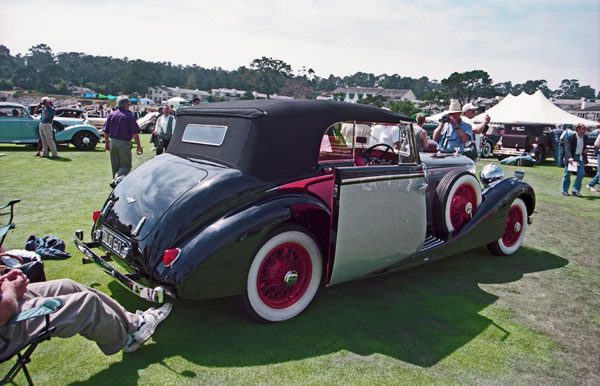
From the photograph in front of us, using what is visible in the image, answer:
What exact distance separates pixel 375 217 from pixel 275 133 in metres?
1.13

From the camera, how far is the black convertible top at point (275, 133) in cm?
338

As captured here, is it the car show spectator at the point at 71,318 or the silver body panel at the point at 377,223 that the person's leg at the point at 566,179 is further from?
the car show spectator at the point at 71,318

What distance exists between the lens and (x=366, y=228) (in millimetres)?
3514

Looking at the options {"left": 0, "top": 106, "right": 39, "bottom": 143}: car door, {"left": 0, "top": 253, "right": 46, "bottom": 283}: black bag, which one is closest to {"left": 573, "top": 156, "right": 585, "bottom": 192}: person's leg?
{"left": 0, "top": 253, "right": 46, "bottom": 283}: black bag

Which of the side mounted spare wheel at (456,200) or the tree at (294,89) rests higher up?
the tree at (294,89)

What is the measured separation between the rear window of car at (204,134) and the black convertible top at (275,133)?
0.05 m

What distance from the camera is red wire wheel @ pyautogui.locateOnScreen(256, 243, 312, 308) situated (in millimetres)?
3244

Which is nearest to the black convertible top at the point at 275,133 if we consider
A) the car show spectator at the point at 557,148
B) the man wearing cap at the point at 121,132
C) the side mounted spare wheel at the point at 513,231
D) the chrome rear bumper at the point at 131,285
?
the chrome rear bumper at the point at 131,285

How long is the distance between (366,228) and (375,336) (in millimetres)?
874

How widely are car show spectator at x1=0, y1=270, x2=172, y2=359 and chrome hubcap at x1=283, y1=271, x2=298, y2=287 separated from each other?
3.34 feet

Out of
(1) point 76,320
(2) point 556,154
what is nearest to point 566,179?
(2) point 556,154

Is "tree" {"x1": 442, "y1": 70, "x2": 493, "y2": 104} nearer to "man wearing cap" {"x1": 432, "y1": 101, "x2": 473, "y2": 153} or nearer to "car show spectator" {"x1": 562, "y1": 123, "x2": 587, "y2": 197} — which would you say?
"car show spectator" {"x1": 562, "y1": 123, "x2": 587, "y2": 197}

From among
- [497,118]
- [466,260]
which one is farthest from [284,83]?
[466,260]

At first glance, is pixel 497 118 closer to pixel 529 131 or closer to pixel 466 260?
pixel 529 131
